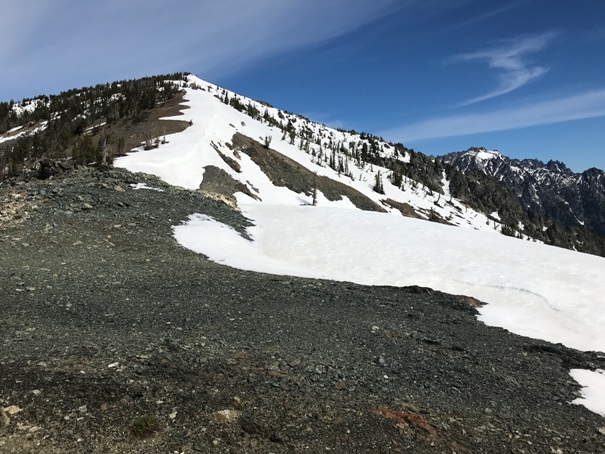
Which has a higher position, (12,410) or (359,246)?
(359,246)

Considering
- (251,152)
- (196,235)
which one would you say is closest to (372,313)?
(196,235)

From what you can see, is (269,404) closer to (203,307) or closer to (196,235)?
(203,307)

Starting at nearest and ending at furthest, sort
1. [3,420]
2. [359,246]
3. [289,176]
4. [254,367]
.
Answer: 1. [3,420]
2. [254,367]
3. [359,246]
4. [289,176]

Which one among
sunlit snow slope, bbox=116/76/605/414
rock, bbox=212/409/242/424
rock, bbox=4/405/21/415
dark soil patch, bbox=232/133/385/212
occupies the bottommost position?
rock, bbox=4/405/21/415

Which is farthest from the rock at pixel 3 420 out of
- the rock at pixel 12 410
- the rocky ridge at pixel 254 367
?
the rock at pixel 12 410

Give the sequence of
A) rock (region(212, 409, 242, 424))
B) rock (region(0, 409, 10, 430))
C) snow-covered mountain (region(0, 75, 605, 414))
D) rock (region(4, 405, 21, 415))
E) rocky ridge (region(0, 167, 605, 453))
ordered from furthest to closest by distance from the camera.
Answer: snow-covered mountain (region(0, 75, 605, 414)) → rock (region(212, 409, 242, 424)) → rocky ridge (region(0, 167, 605, 453)) → rock (region(4, 405, 21, 415)) → rock (region(0, 409, 10, 430))

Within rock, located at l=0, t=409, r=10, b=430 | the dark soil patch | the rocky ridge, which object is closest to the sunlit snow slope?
the rocky ridge

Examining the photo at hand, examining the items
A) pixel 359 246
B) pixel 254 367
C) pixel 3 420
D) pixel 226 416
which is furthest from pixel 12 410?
pixel 359 246

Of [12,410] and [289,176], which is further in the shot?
[289,176]

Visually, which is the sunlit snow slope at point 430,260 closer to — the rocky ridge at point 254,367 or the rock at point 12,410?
the rocky ridge at point 254,367

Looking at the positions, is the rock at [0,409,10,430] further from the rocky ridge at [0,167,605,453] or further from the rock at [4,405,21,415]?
the rock at [4,405,21,415]

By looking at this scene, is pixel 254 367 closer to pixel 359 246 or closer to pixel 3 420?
pixel 3 420

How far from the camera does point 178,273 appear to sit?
1278 centimetres

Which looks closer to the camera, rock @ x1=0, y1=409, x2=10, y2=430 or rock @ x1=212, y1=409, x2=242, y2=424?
rock @ x1=0, y1=409, x2=10, y2=430
